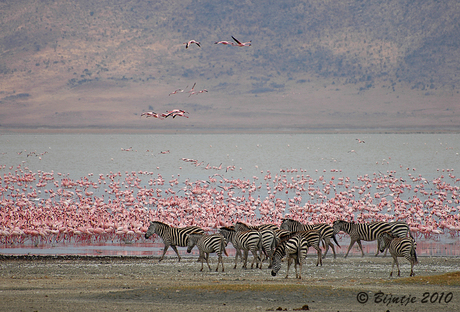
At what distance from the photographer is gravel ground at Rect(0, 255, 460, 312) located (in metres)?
10.8

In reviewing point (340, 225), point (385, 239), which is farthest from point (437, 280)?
point (340, 225)

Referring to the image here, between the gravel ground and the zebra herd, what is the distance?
1.44 ft

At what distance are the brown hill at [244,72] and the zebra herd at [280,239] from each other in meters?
119

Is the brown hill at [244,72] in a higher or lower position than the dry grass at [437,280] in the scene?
higher

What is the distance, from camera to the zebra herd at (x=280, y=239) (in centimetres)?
1395

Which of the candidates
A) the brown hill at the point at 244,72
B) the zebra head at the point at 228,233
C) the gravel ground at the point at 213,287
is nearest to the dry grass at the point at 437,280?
the gravel ground at the point at 213,287

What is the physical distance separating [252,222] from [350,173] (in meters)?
26.7

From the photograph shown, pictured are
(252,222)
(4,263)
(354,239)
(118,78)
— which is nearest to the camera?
(4,263)

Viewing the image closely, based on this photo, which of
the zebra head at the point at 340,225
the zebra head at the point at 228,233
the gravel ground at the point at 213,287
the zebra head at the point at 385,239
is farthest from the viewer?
the zebra head at the point at 340,225

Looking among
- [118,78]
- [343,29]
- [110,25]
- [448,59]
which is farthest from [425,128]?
[110,25]

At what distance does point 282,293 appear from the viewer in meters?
11.6

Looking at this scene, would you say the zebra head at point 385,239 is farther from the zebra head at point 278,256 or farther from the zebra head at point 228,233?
the zebra head at point 228,233

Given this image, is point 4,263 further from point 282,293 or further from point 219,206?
point 219,206

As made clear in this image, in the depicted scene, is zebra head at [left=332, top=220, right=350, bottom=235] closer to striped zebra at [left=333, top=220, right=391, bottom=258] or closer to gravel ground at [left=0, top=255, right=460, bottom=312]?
striped zebra at [left=333, top=220, right=391, bottom=258]
